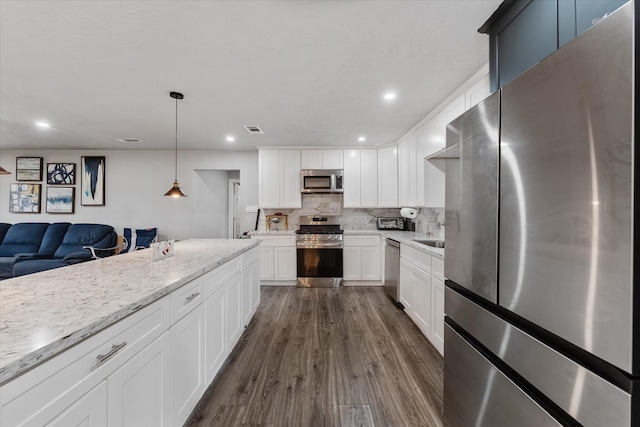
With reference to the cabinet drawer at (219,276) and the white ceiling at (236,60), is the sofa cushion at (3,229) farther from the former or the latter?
the cabinet drawer at (219,276)

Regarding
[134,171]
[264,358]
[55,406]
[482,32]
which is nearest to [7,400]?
[55,406]

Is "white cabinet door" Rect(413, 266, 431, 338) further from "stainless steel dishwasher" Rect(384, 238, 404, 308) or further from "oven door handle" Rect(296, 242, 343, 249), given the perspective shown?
"oven door handle" Rect(296, 242, 343, 249)

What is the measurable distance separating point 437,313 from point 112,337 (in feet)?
Result: 7.42

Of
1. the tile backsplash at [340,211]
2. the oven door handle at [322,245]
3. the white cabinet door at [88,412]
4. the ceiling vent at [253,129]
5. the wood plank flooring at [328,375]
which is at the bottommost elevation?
the wood plank flooring at [328,375]

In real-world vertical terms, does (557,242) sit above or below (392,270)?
above

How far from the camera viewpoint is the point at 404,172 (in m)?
3.98

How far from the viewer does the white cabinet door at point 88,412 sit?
0.74 metres

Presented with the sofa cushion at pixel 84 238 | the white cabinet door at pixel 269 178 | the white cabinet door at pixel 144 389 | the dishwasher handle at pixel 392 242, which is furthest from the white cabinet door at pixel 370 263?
the sofa cushion at pixel 84 238

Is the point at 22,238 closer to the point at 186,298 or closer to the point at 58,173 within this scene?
the point at 58,173

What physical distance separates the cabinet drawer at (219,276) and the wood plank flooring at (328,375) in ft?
2.31

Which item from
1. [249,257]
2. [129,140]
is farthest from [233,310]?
[129,140]

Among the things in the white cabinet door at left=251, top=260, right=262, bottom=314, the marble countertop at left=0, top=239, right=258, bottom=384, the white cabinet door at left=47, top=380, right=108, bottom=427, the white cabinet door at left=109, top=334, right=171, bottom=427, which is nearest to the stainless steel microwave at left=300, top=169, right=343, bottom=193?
the white cabinet door at left=251, top=260, right=262, bottom=314

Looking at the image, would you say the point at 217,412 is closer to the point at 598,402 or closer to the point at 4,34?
the point at 598,402

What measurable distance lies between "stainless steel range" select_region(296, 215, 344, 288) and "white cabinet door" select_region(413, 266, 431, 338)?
1627 mm
